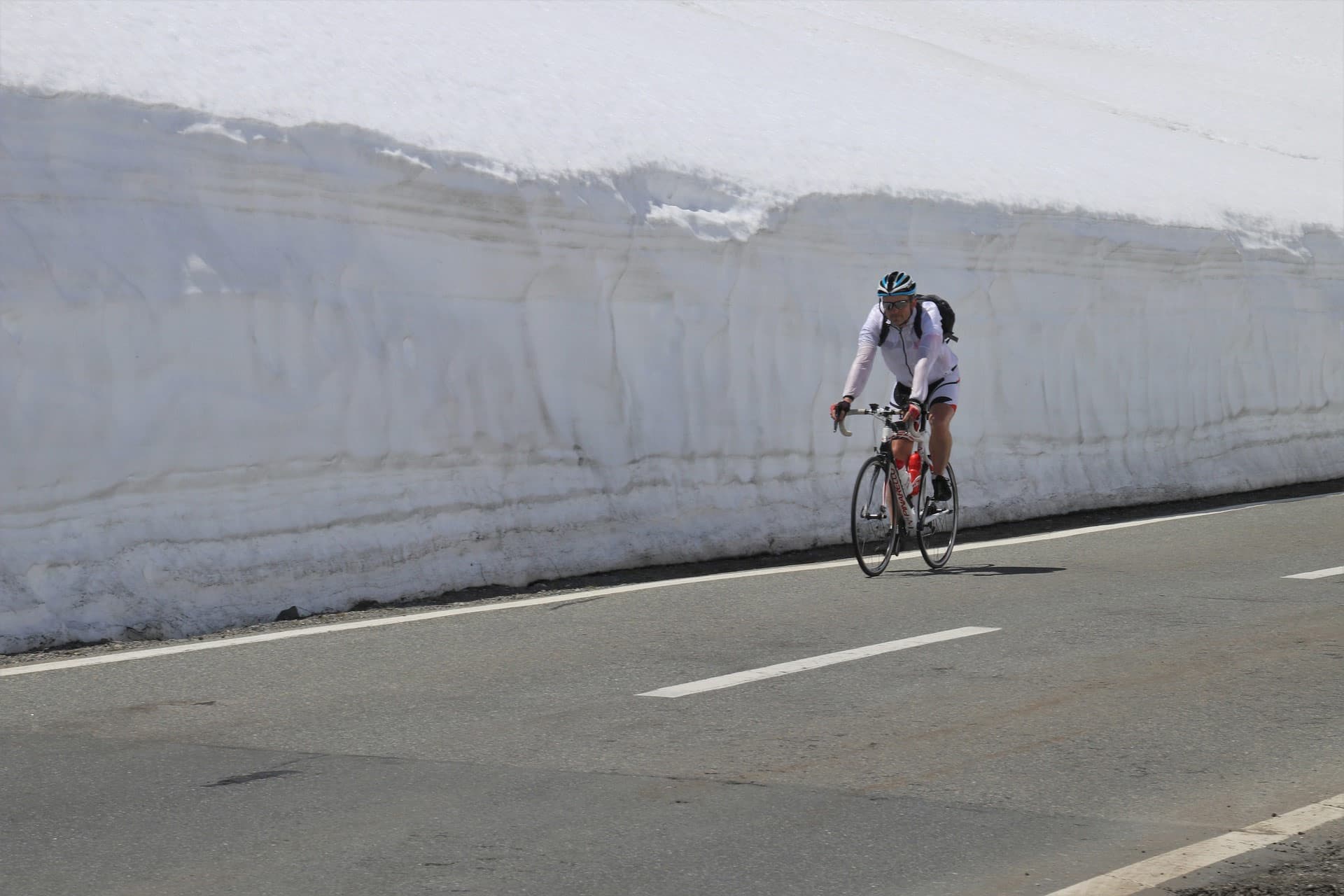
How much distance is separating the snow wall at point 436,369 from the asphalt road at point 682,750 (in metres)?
1.15

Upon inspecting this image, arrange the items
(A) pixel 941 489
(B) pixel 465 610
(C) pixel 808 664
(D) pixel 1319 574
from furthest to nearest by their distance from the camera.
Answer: (A) pixel 941 489
(D) pixel 1319 574
(B) pixel 465 610
(C) pixel 808 664

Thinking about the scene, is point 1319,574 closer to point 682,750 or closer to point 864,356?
point 864,356

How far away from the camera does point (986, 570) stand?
10.1m

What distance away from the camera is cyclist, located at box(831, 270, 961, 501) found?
9.91 meters

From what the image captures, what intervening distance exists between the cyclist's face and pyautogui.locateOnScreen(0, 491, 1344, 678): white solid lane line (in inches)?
63.1

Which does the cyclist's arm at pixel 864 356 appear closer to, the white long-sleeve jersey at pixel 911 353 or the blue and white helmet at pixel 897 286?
the white long-sleeve jersey at pixel 911 353

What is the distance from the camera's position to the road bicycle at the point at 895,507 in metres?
9.79

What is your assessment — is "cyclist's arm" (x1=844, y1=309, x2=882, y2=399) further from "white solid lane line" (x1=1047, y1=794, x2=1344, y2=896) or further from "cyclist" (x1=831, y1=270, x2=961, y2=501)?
"white solid lane line" (x1=1047, y1=794, x2=1344, y2=896)

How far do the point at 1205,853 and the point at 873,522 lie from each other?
560cm

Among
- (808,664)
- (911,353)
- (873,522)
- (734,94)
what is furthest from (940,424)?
(734,94)

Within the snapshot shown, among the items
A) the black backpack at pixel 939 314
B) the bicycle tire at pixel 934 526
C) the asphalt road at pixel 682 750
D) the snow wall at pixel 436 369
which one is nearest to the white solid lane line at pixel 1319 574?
the asphalt road at pixel 682 750

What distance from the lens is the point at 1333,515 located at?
42.1 feet

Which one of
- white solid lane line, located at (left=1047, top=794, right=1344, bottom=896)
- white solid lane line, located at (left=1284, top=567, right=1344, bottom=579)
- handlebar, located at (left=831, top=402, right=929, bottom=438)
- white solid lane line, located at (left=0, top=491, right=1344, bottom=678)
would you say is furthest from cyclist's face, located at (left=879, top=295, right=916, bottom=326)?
white solid lane line, located at (left=1047, top=794, right=1344, bottom=896)

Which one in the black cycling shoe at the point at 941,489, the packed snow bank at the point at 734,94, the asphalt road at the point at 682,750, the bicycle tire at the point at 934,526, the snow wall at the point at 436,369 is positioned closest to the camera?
the asphalt road at the point at 682,750
